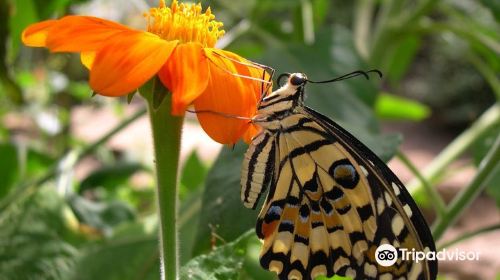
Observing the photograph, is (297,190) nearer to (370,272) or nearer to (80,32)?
(370,272)

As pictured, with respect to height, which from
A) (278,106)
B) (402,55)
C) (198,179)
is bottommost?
(198,179)

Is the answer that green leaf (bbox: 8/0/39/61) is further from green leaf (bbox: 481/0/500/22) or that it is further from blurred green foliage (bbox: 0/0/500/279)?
green leaf (bbox: 481/0/500/22)

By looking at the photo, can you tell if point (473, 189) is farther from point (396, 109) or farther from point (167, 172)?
point (396, 109)

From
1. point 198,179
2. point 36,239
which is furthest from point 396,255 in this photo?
point 198,179

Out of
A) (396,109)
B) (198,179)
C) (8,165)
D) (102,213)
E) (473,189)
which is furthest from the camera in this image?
(396,109)

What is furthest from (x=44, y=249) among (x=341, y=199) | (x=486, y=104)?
(x=486, y=104)

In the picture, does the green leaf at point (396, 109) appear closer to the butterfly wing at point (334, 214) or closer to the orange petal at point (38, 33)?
the butterfly wing at point (334, 214)
